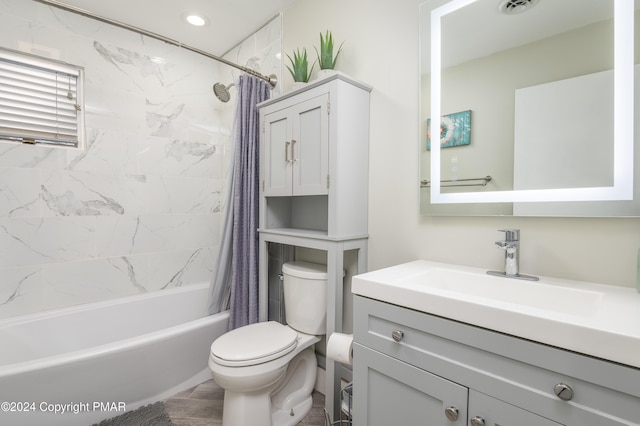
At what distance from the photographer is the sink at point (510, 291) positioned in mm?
877

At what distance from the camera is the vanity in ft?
1.99

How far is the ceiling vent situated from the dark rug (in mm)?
2482

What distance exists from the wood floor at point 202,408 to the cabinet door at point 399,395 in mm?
706

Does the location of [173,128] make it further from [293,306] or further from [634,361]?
[634,361]

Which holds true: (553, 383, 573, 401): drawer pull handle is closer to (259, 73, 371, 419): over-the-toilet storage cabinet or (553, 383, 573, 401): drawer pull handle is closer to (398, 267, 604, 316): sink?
(398, 267, 604, 316): sink

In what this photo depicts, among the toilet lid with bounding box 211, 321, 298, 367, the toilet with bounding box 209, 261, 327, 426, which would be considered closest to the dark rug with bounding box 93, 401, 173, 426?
the toilet with bounding box 209, 261, 327, 426

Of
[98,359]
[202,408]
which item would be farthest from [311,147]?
[202,408]

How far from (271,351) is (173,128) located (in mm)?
2010

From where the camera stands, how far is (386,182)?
1.51 meters

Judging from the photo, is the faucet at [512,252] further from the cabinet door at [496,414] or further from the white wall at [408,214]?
the cabinet door at [496,414]

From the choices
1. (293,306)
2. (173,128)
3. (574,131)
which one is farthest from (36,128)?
(574,131)

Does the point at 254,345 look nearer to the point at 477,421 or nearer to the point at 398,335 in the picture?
the point at 398,335

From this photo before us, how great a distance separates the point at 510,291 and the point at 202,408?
5.66 ft
